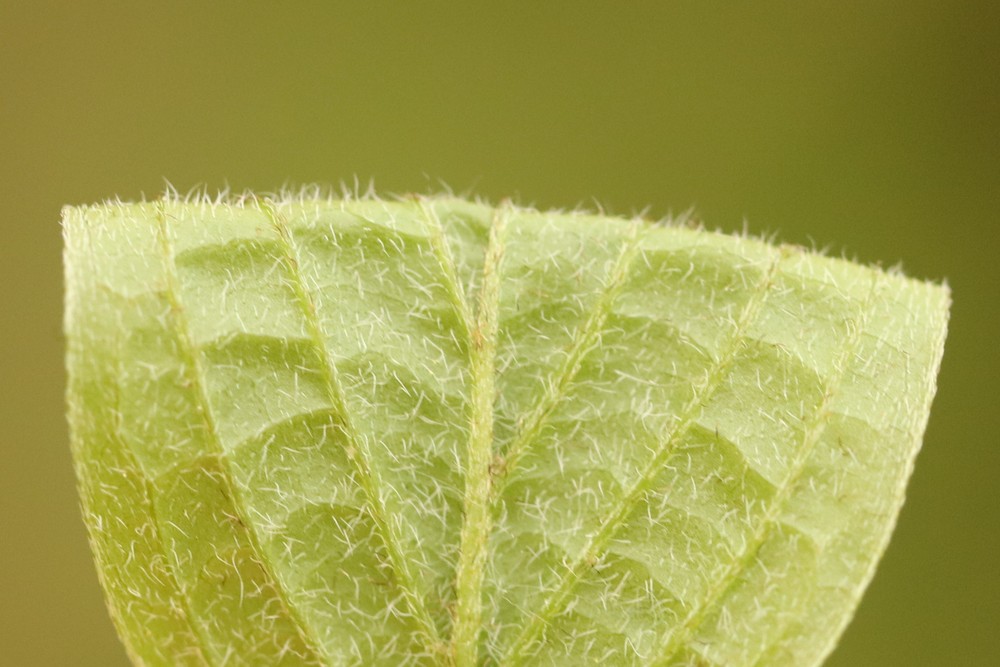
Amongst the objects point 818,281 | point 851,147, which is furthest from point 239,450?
point 851,147

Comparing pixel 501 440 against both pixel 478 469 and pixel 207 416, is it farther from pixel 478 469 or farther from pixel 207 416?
pixel 207 416

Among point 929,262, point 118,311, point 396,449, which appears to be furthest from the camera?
point 929,262

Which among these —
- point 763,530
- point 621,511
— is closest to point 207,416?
point 621,511

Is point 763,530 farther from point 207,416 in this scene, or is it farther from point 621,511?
point 207,416

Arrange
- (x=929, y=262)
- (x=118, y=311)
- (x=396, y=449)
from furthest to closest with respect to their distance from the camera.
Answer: (x=929, y=262) → (x=396, y=449) → (x=118, y=311)

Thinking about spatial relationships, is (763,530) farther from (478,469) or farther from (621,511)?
(478,469)

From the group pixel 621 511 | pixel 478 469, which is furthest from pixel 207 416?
pixel 621 511

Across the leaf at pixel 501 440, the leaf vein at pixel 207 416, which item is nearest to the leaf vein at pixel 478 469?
the leaf at pixel 501 440

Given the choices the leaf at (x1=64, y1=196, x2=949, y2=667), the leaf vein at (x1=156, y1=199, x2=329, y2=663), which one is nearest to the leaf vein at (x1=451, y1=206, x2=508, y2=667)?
the leaf at (x1=64, y1=196, x2=949, y2=667)

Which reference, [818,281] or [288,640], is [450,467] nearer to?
[288,640]
